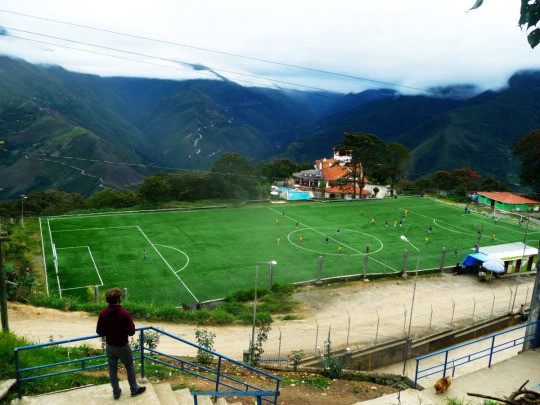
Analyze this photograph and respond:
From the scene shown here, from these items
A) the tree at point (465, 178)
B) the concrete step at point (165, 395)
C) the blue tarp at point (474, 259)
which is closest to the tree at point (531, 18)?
the concrete step at point (165, 395)

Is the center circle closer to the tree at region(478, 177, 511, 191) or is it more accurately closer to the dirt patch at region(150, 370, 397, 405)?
the dirt patch at region(150, 370, 397, 405)

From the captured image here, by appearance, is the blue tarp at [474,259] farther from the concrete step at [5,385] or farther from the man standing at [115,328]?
the concrete step at [5,385]

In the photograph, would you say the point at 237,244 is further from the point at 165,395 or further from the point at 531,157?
the point at 531,157

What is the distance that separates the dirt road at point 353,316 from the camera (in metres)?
16.9

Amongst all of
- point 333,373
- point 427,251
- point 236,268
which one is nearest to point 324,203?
point 427,251

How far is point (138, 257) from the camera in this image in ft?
98.2

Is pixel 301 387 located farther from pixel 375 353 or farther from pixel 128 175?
pixel 128 175

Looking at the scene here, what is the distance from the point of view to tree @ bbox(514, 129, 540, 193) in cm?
6003

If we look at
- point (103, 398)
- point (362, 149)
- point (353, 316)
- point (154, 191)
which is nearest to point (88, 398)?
point (103, 398)

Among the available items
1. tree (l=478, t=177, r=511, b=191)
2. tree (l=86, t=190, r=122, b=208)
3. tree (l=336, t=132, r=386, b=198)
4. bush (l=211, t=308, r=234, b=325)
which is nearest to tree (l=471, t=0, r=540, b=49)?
bush (l=211, t=308, r=234, b=325)

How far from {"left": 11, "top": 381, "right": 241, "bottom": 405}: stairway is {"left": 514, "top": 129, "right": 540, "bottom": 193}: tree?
67.2 m

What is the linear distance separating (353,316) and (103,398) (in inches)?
630

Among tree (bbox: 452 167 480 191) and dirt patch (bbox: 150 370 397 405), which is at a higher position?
A: dirt patch (bbox: 150 370 397 405)

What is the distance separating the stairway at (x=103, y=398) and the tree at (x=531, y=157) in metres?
67.2
